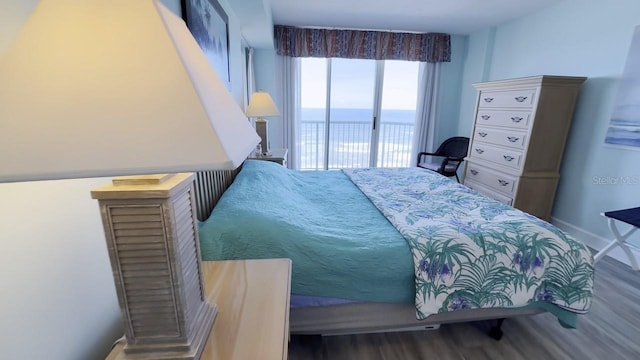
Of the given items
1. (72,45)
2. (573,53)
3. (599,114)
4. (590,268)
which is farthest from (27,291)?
(573,53)

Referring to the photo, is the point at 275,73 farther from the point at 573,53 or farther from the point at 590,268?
the point at 590,268

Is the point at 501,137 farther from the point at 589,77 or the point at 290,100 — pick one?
the point at 290,100

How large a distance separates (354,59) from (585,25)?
263 cm

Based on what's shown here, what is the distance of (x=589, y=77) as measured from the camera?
109 inches

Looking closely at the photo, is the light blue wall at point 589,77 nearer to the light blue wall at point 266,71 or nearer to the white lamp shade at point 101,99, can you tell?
the light blue wall at point 266,71

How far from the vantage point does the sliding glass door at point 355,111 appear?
175 inches

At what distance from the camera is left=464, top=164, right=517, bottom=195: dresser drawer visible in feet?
9.93

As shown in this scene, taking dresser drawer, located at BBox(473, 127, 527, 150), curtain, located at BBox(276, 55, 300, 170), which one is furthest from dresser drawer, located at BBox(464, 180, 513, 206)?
curtain, located at BBox(276, 55, 300, 170)

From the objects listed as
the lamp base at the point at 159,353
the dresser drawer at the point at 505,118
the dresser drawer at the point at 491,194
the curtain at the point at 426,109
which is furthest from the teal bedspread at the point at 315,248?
the curtain at the point at 426,109

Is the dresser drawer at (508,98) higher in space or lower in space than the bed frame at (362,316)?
higher

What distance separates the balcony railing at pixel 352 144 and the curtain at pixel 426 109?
21 centimetres

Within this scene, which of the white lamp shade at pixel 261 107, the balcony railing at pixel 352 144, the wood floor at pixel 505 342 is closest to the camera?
the wood floor at pixel 505 342

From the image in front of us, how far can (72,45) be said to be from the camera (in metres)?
0.39

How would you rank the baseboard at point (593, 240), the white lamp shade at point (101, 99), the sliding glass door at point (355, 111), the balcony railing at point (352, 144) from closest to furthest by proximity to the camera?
the white lamp shade at point (101, 99) < the baseboard at point (593, 240) < the sliding glass door at point (355, 111) < the balcony railing at point (352, 144)
